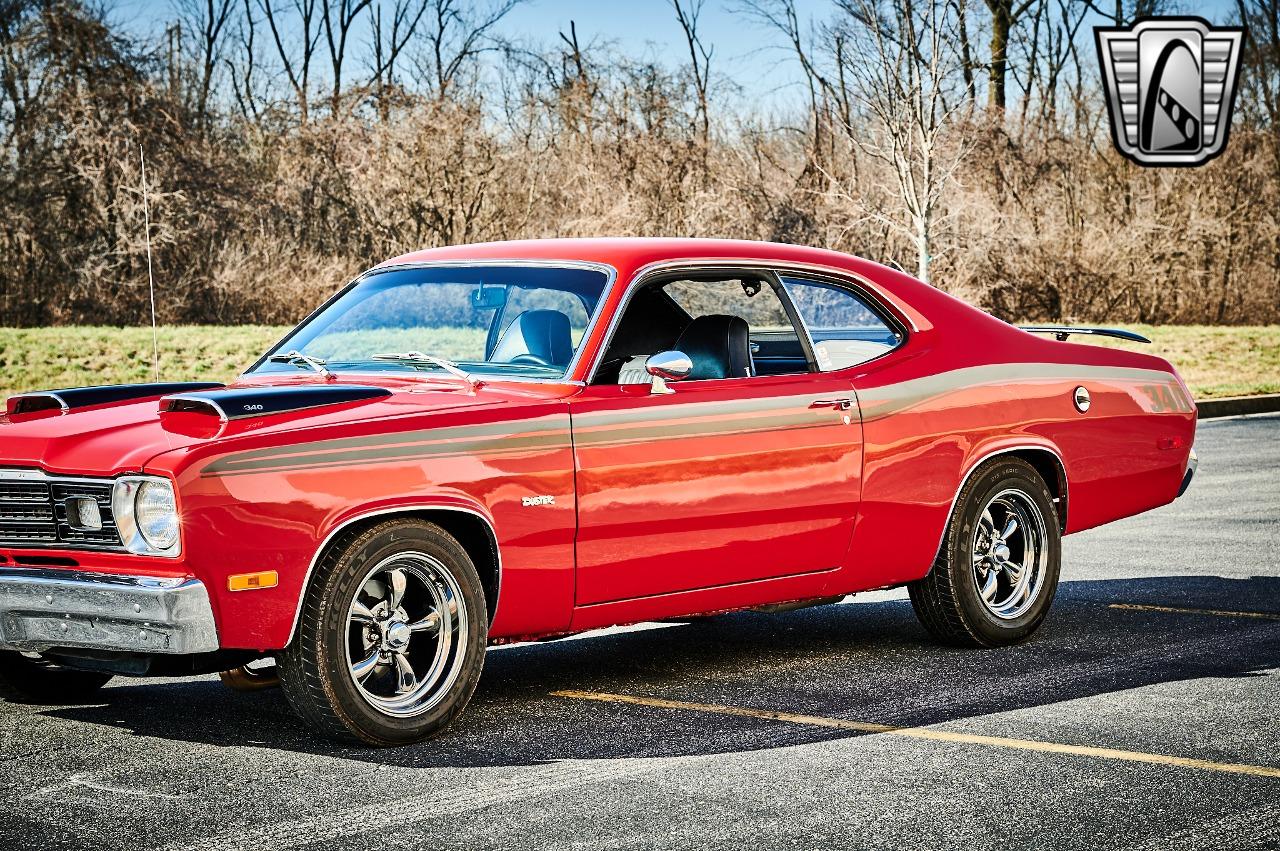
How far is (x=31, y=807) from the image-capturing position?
199 inches

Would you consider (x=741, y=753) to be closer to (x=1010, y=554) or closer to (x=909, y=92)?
(x=1010, y=554)

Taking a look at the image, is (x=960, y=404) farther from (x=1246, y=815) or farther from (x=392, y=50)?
(x=392, y=50)

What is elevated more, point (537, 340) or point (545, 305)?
point (545, 305)

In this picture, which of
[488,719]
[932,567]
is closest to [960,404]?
[932,567]

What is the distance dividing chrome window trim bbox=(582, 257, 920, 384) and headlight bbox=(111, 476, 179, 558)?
164 cm

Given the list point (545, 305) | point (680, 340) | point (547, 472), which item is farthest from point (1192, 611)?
point (547, 472)

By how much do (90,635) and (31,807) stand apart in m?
0.57

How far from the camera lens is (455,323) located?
707 cm

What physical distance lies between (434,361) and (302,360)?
67 cm

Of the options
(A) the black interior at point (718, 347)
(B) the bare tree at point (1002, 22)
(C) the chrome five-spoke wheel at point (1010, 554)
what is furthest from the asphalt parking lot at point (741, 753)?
(B) the bare tree at point (1002, 22)

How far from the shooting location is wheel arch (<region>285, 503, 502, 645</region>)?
551 centimetres

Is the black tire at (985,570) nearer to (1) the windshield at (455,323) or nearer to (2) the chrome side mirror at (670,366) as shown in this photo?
(2) the chrome side mirror at (670,366)

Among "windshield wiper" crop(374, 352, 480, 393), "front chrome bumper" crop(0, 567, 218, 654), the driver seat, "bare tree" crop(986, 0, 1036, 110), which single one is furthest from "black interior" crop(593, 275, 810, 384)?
"bare tree" crop(986, 0, 1036, 110)
